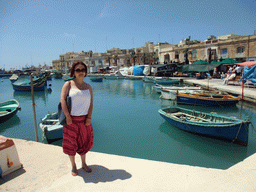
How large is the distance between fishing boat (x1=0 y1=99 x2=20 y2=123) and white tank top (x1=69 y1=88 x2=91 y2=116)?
35.4 feet

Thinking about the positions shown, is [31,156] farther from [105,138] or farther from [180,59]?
[180,59]

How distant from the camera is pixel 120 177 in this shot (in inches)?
120

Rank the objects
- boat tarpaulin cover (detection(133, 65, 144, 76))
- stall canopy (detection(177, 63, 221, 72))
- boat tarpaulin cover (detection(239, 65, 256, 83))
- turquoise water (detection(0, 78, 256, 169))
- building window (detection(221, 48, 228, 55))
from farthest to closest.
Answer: boat tarpaulin cover (detection(133, 65, 144, 76)), building window (detection(221, 48, 228, 55)), stall canopy (detection(177, 63, 221, 72)), boat tarpaulin cover (detection(239, 65, 256, 83)), turquoise water (detection(0, 78, 256, 169))

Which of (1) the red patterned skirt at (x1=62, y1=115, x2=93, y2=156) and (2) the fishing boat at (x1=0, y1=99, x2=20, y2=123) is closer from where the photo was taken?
(1) the red patterned skirt at (x1=62, y1=115, x2=93, y2=156)

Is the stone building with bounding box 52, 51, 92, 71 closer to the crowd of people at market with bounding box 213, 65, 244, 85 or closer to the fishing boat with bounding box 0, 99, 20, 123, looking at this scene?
the crowd of people at market with bounding box 213, 65, 244, 85

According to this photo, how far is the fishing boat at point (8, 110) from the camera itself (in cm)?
1140

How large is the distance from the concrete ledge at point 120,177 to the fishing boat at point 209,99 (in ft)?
38.1

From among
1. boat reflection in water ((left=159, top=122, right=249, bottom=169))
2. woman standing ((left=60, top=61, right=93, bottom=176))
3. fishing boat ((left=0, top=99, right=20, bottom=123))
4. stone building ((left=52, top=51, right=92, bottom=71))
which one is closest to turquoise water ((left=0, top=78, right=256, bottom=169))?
boat reflection in water ((left=159, top=122, right=249, bottom=169))

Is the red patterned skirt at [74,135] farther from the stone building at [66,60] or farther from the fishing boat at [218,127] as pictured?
the stone building at [66,60]

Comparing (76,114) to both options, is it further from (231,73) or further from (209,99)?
(231,73)

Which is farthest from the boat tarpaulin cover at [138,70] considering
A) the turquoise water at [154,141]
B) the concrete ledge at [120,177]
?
the concrete ledge at [120,177]

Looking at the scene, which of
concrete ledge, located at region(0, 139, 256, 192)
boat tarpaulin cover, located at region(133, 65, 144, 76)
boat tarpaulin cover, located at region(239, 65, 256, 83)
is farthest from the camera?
boat tarpaulin cover, located at region(133, 65, 144, 76)

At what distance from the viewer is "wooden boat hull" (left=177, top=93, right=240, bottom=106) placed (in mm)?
14289

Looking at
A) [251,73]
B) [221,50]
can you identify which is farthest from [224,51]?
[251,73]
